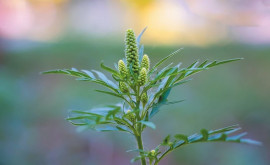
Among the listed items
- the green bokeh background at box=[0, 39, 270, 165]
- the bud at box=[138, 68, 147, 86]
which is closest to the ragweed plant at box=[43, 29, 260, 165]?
the bud at box=[138, 68, 147, 86]

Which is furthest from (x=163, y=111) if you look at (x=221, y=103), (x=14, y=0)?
(x=14, y=0)

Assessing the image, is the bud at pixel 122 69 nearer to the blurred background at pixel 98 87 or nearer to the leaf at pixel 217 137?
the leaf at pixel 217 137

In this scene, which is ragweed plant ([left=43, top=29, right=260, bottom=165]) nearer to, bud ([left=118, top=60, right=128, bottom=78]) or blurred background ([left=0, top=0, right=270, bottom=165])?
bud ([left=118, top=60, right=128, bottom=78])

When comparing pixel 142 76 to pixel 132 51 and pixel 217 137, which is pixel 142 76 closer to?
pixel 132 51

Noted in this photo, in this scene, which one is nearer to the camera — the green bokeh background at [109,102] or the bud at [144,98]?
the bud at [144,98]

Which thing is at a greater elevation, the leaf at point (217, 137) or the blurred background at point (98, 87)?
the blurred background at point (98, 87)

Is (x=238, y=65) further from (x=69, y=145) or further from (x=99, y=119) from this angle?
(x=99, y=119)

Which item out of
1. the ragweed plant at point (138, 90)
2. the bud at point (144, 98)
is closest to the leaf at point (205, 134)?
the ragweed plant at point (138, 90)
